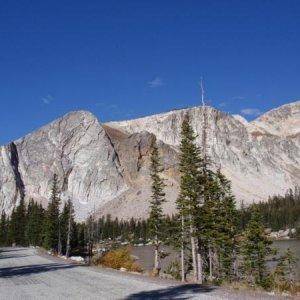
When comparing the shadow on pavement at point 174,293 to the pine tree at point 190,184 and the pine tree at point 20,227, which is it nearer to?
the pine tree at point 190,184

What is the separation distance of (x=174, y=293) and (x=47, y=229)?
85468 millimetres

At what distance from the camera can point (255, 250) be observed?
4819 centimetres

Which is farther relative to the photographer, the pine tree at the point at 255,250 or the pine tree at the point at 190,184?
the pine tree at the point at 255,250

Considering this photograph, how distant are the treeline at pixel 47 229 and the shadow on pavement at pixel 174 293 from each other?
7793 cm

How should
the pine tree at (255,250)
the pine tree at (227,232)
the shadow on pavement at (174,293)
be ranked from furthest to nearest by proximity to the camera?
the pine tree at (227,232), the pine tree at (255,250), the shadow on pavement at (174,293)

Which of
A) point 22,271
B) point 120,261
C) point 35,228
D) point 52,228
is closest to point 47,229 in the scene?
point 52,228

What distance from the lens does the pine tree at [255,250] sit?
47.1 m

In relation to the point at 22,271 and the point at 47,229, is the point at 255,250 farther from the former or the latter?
the point at 47,229

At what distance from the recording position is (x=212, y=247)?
2003 inches

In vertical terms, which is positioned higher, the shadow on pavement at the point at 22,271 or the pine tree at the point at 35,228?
the pine tree at the point at 35,228

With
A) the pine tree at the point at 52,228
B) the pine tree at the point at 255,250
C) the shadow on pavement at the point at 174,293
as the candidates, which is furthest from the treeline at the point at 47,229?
the shadow on pavement at the point at 174,293

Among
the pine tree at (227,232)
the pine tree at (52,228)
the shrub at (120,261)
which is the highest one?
the pine tree at (52,228)

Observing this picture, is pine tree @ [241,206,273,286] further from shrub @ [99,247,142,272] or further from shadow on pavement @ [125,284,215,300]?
shadow on pavement @ [125,284,215,300]

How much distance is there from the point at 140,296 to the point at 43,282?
8616mm
